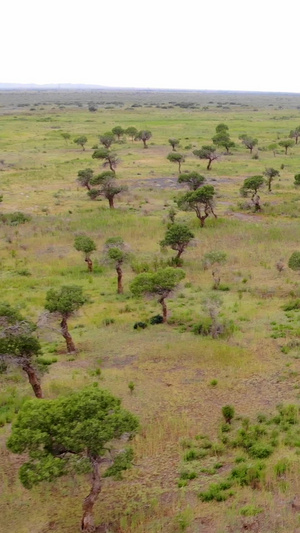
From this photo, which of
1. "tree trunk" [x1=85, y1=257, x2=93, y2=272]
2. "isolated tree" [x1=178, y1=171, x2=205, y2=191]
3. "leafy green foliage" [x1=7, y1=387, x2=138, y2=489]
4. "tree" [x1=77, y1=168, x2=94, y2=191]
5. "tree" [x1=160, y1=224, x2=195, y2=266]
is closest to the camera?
"leafy green foliage" [x1=7, y1=387, x2=138, y2=489]

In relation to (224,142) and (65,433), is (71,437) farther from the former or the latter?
(224,142)

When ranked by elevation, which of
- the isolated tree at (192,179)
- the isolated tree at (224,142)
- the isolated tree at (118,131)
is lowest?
the isolated tree at (192,179)

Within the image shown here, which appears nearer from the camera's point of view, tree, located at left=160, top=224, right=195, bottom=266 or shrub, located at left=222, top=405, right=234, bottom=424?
shrub, located at left=222, top=405, right=234, bottom=424

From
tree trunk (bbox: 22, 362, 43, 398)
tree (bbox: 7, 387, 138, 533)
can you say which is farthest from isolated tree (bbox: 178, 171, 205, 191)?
tree (bbox: 7, 387, 138, 533)

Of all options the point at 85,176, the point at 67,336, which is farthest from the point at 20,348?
the point at 85,176

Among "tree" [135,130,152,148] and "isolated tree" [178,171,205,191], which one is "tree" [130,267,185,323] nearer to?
"isolated tree" [178,171,205,191]

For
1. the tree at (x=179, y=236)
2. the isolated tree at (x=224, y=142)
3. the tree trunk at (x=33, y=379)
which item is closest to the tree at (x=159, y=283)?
the tree at (x=179, y=236)

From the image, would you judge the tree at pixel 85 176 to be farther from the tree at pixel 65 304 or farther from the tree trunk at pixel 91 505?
the tree trunk at pixel 91 505

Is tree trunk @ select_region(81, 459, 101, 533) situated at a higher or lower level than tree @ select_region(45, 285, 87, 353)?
lower
